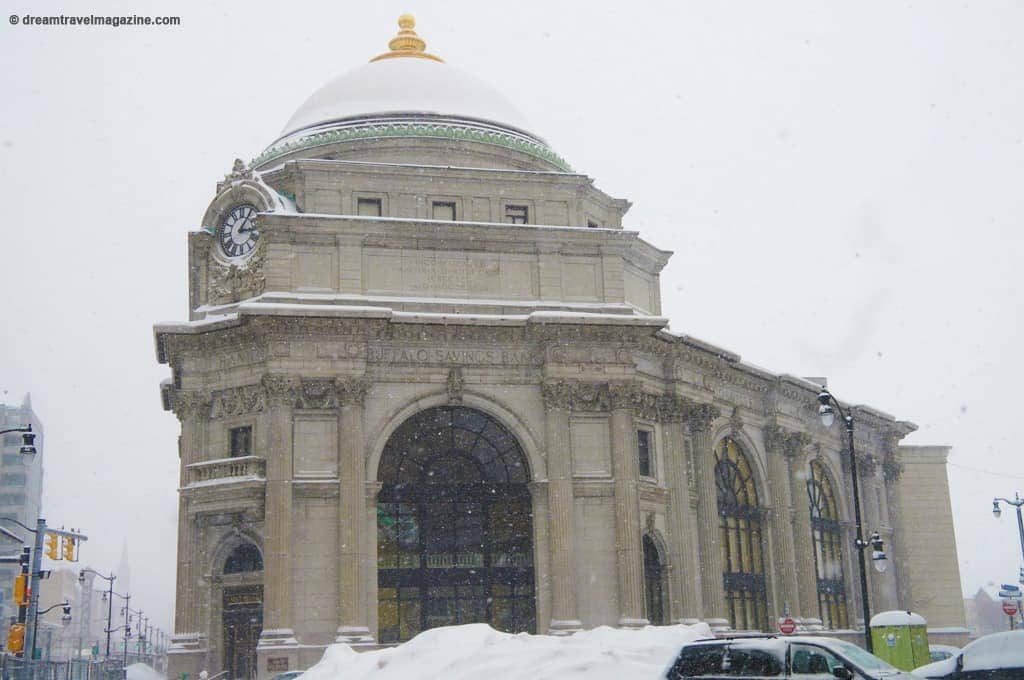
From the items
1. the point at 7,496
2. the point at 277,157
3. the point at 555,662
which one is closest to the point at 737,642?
the point at 555,662

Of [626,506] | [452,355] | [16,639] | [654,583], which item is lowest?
[16,639]

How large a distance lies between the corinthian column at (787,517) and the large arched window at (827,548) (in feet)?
8.67

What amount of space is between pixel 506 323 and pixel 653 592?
11269mm

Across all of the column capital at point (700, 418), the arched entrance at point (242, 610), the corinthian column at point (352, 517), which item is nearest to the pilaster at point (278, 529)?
the corinthian column at point (352, 517)

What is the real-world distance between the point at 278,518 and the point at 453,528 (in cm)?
602

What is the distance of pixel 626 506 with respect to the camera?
41.8 metres

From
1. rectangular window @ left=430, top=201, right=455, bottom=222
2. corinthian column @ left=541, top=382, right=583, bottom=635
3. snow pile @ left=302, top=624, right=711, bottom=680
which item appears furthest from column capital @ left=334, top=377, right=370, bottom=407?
snow pile @ left=302, top=624, right=711, bottom=680

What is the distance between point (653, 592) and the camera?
147 feet

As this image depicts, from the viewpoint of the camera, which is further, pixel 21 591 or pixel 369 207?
pixel 369 207

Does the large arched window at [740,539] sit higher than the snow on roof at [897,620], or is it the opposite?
the large arched window at [740,539]

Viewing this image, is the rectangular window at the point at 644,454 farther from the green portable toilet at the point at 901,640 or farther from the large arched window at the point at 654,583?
the green portable toilet at the point at 901,640

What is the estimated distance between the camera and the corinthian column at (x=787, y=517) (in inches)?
2052

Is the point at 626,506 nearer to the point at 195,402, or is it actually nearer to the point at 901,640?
the point at 901,640

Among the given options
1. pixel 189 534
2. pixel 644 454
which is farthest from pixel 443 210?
pixel 189 534
